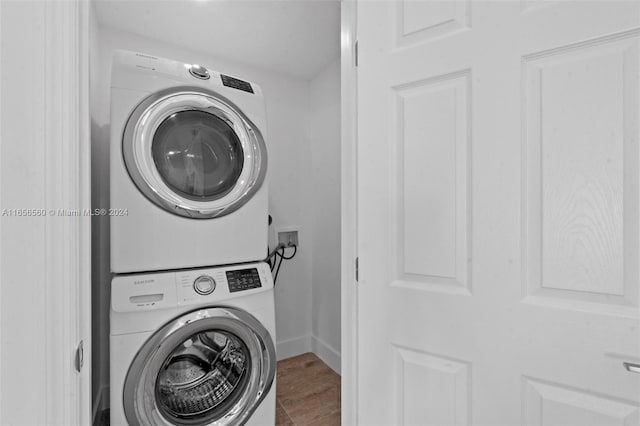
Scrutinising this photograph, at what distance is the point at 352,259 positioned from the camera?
1.04 m

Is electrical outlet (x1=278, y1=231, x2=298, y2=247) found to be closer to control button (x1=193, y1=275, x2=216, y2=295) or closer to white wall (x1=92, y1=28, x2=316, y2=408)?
white wall (x1=92, y1=28, x2=316, y2=408)

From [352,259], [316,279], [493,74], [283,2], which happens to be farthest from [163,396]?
[283,2]

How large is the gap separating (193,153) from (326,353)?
169 cm

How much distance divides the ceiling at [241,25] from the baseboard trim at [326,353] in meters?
2.11

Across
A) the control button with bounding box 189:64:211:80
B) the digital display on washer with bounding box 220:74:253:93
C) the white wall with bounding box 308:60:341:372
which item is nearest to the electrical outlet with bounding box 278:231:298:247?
the white wall with bounding box 308:60:341:372

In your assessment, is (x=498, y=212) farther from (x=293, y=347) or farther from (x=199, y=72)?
(x=293, y=347)

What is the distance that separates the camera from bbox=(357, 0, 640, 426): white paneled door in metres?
0.65

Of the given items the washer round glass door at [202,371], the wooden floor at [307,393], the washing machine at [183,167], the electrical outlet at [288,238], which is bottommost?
the wooden floor at [307,393]

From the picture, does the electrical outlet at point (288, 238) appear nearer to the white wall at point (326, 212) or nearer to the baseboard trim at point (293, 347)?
the white wall at point (326, 212)

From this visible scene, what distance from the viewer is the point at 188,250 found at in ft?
4.10

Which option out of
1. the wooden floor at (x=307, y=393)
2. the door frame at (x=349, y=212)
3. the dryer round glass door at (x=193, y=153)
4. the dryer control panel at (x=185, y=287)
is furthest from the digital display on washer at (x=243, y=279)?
the wooden floor at (x=307, y=393)

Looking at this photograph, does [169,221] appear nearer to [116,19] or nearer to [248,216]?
[248,216]

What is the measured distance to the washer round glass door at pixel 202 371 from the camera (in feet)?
3.64
